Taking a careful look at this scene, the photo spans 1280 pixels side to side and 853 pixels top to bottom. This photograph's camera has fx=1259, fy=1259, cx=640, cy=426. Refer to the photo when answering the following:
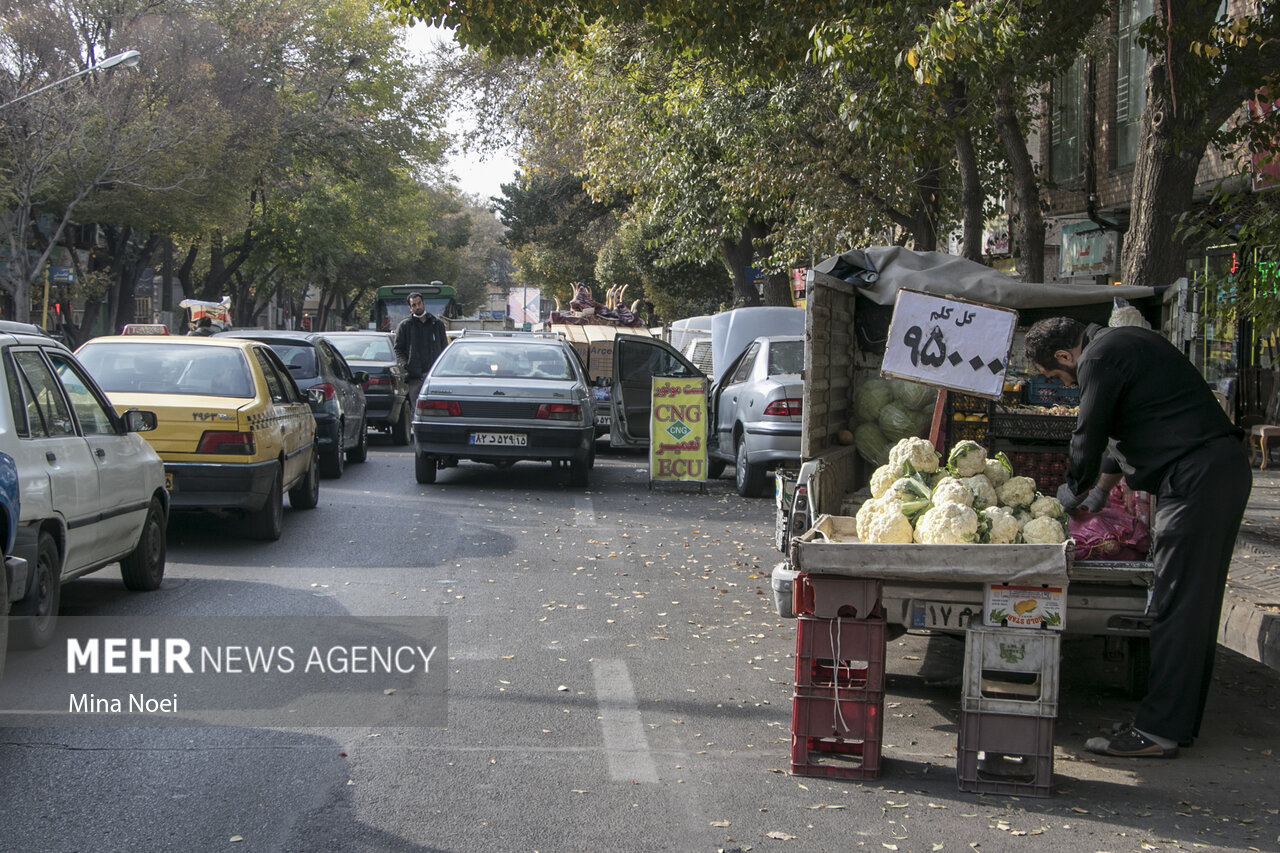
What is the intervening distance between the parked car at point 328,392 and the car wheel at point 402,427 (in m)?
3.02

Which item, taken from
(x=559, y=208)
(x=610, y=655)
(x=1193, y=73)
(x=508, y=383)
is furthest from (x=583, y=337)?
(x=559, y=208)

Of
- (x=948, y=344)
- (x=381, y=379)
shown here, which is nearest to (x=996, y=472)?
(x=948, y=344)

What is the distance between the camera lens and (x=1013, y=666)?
16.4 ft

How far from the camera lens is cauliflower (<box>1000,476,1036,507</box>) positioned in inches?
222

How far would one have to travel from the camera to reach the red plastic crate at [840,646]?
5.04 metres

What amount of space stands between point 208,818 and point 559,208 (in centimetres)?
3918

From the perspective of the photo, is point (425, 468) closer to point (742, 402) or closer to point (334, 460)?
point (334, 460)

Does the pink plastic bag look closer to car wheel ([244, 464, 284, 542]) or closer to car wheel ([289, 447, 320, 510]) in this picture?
car wheel ([244, 464, 284, 542])

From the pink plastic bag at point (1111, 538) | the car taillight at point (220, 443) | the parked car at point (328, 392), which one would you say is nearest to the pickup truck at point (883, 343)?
the pink plastic bag at point (1111, 538)

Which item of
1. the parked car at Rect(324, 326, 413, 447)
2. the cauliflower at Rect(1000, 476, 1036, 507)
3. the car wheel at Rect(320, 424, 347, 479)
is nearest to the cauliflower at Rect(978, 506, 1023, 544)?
the cauliflower at Rect(1000, 476, 1036, 507)

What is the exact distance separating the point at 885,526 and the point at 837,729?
859mm

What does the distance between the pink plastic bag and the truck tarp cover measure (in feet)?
7.04

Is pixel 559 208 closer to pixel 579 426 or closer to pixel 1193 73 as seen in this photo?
pixel 579 426

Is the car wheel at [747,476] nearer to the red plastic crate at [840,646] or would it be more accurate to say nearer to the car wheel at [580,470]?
the car wheel at [580,470]
